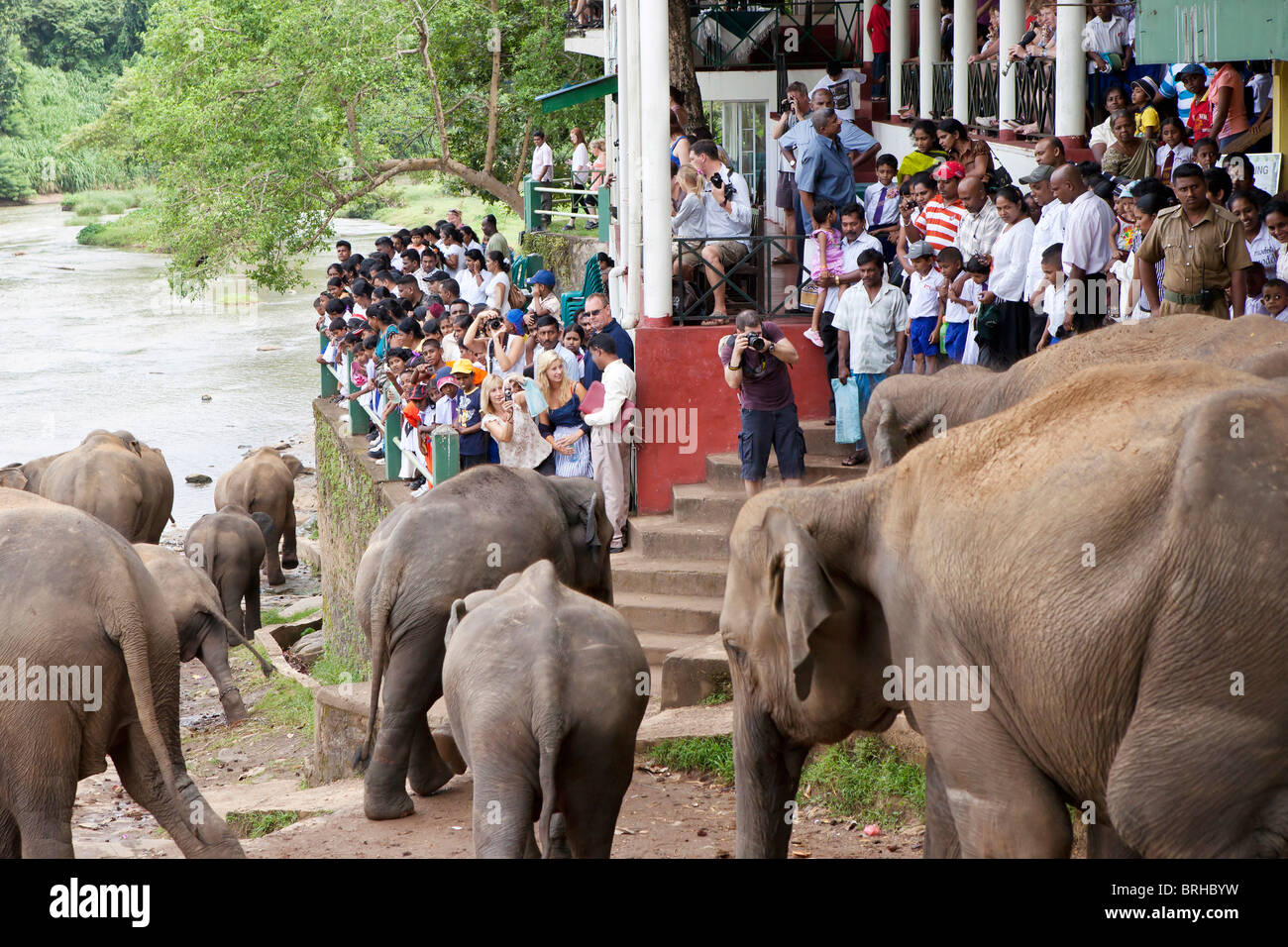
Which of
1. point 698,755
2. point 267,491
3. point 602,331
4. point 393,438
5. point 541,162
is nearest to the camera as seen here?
point 698,755

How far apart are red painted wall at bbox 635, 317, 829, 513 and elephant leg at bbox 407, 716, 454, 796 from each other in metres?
3.43

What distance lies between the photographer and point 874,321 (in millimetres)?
9562

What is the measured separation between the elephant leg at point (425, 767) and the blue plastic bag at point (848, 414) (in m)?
3.71

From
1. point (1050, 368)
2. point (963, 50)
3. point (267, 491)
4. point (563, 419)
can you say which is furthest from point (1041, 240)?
point (267, 491)

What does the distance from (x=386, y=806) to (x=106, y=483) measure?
25.1 feet

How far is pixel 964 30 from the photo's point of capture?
15.3 meters

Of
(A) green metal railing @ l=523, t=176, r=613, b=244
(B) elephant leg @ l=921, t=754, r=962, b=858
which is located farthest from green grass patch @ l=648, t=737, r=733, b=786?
(A) green metal railing @ l=523, t=176, r=613, b=244

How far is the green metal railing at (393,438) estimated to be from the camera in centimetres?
963

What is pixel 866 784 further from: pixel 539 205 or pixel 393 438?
pixel 539 205

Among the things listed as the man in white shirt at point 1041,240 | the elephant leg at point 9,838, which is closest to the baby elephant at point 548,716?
the elephant leg at point 9,838

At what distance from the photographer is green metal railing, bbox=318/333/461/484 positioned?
9.63 m

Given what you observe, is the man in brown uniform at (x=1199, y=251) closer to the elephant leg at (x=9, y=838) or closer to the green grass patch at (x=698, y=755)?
the green grass patch at (x=698, y=755)
